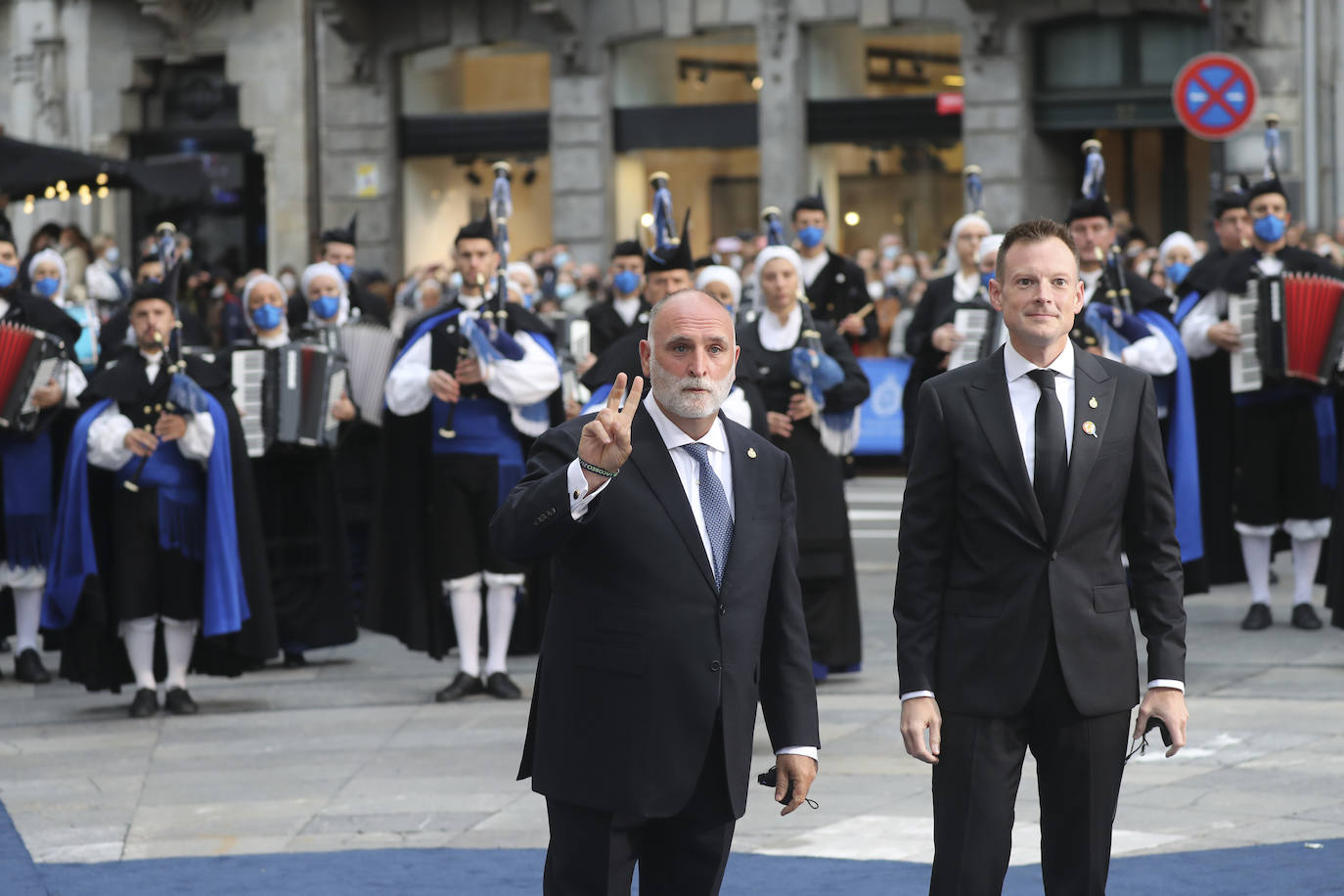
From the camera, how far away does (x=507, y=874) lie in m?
7.32

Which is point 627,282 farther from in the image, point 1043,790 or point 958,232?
point 1043,790

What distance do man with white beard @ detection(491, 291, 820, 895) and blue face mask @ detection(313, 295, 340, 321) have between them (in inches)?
293

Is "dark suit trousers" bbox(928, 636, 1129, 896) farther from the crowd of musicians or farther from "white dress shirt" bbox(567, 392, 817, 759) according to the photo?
the crowd of musicians

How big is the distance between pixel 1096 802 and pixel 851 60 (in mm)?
23370

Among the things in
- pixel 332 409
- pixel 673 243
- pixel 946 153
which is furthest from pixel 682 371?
pixel 946 153

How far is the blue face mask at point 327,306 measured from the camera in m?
12.4

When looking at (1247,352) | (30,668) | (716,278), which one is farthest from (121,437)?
(1247,352)

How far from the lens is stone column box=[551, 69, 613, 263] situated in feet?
94.2

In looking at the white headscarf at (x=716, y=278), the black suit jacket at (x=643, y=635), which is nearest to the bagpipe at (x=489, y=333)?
the white headscarf at (x=716, y=278)

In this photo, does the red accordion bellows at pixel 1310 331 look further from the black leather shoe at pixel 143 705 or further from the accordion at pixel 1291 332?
the black leather shoe at pixel 143 705

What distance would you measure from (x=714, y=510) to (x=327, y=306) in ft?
25.0

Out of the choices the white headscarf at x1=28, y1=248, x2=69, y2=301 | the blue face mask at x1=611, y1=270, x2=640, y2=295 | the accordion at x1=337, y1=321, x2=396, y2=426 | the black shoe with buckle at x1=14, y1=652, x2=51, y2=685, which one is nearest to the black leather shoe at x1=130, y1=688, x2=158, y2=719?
the black shoe with buckle at x1=14, y1=652, x2=51, y2=685

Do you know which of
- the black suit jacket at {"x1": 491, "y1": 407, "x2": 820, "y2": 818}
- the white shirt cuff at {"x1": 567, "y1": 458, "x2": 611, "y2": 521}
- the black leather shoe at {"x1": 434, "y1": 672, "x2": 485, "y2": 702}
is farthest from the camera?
the black leather shoe at {"x1": 434, "y1": 672, "x2": 485, "y2": 702}

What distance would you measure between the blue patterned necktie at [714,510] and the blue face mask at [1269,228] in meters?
7.90
